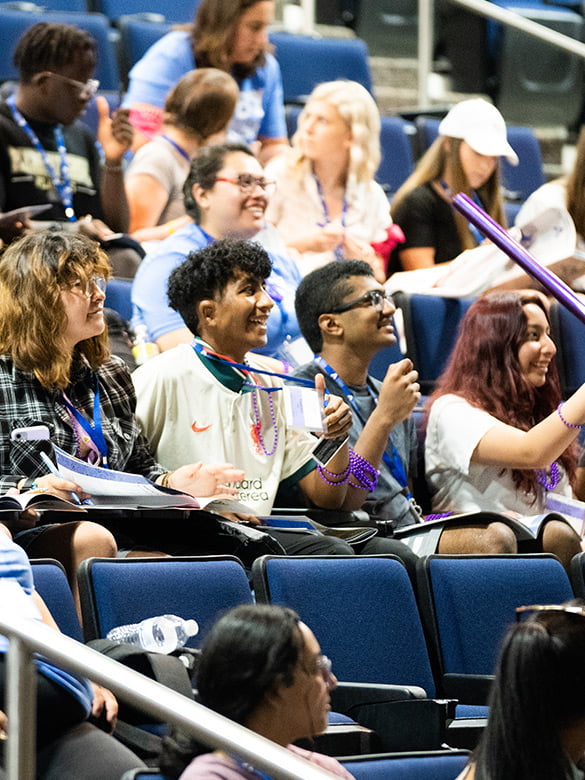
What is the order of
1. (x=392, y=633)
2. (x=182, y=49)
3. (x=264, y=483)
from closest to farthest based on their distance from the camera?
1. (x=392, y=633)
2. (x=264, y=483)
3. (x=182, y=49)

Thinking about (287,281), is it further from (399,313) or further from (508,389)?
(508,389)

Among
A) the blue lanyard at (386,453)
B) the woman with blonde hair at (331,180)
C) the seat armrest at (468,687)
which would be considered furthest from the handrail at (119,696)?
the woman with blonde hair at (331,180)

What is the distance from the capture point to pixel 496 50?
19.1 feet

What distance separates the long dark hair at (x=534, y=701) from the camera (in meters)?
1.54

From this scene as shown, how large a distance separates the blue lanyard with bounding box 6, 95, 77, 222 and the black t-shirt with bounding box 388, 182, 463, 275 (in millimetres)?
1056

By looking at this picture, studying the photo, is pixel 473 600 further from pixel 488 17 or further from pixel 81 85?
pixel 488 17

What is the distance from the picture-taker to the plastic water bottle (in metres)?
2.03

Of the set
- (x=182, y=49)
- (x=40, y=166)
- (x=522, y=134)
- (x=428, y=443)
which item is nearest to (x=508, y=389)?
(x=428, y=443)

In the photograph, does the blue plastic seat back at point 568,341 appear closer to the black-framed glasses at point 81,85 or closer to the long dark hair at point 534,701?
the black-framed glasses at point 81,85

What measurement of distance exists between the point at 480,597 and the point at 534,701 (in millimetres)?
879

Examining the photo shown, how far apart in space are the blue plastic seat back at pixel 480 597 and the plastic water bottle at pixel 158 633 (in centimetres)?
54

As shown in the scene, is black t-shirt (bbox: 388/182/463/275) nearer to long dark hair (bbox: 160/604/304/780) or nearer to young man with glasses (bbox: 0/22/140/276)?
young man with glasses (bbox: 0/22/140/276)

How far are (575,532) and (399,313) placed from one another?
1.19 m

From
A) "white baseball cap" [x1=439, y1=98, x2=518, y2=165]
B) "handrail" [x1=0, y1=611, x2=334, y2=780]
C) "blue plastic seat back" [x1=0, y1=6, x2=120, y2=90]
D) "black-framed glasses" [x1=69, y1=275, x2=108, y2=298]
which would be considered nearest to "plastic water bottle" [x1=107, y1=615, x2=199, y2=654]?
"handrail" [x1=0, y1=611, x2=334, y2=780]
